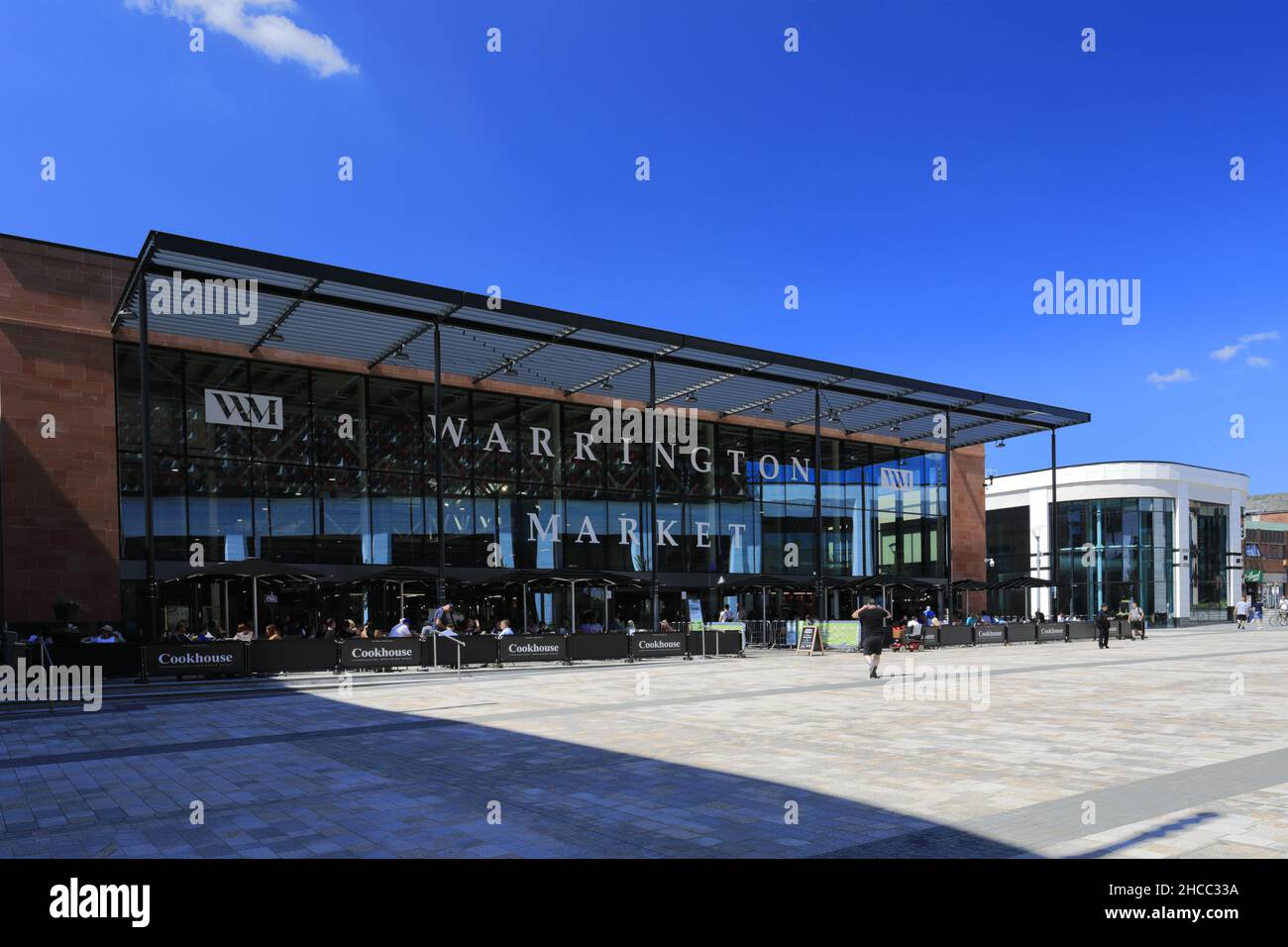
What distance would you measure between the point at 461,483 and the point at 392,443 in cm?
287

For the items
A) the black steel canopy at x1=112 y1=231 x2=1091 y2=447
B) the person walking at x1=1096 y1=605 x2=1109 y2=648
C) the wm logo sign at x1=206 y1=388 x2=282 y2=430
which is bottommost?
the person walking at x1=1096 y1=605 x2=1109 y2=648

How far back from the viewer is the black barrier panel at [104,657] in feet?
60.2

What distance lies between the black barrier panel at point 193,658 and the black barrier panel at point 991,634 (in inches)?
1077

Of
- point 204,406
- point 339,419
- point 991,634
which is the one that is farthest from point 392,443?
point 991,634

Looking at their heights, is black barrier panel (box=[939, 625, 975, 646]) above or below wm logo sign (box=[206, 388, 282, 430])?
below

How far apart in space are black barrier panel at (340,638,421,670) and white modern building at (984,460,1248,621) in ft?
142

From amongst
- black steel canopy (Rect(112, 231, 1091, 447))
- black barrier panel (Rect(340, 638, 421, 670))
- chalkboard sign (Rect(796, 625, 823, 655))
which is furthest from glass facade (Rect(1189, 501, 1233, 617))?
black barrier panel (Rect(340, 638, 421, 670))

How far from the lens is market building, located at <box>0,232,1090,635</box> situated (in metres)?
25.0

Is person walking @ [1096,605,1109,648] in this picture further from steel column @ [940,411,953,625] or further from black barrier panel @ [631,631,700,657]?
black barrier panel @ [631,631,700,657]

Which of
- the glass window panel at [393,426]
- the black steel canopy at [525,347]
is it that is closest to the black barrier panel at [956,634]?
the black steel canopy at [525,347]

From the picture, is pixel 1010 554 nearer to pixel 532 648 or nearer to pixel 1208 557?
pixel 1208 557

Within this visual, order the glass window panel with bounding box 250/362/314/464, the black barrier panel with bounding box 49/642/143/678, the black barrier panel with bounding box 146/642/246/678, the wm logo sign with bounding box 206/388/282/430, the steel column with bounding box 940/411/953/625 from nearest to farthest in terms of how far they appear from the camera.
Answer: the black barrier panel with bounding box 49/642/143/678, the black barrier panel with bounding box 146/642/246/678, the wm logo sign with bounding box 206/388/282/430, the glass window panel with bounding box 250/362/314/464, the steel column with bounding box 940/411/953/625

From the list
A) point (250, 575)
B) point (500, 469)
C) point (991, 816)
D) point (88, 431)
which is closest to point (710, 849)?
point (991, 816)

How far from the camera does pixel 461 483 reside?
112ft
